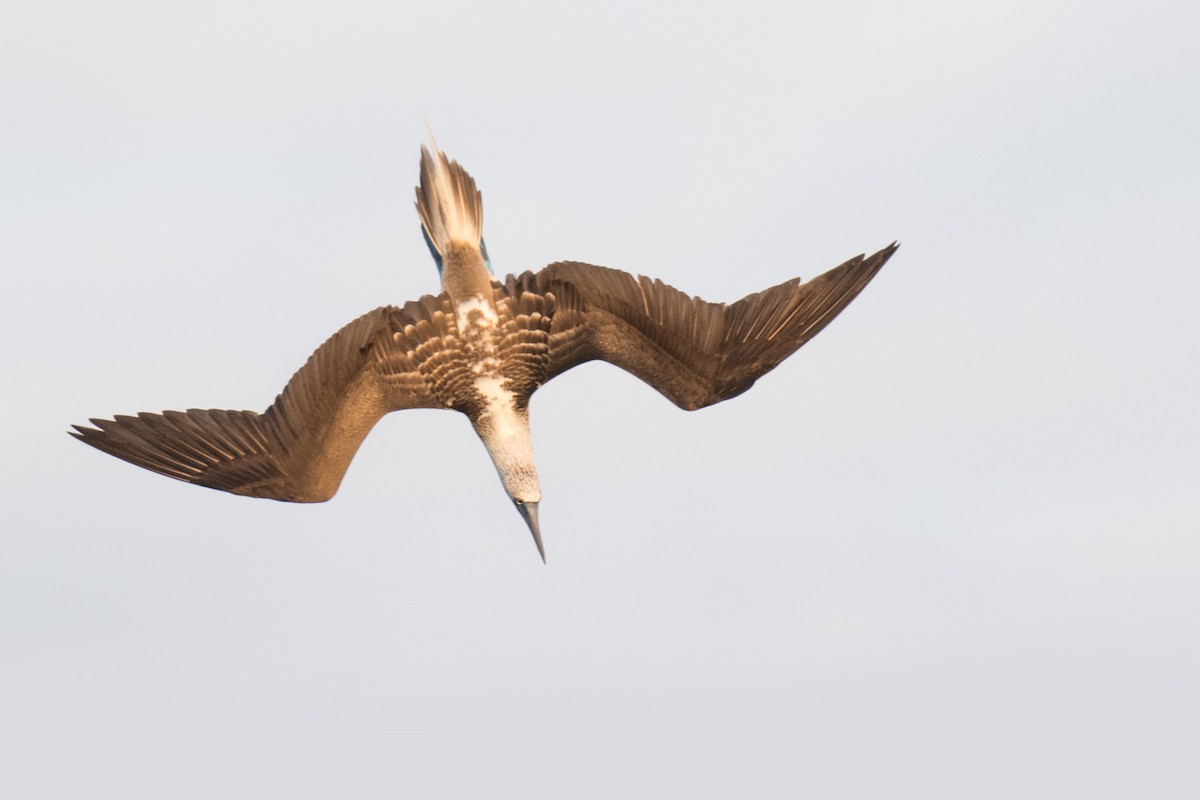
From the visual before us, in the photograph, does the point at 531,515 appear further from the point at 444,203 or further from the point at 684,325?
the point at 444,203

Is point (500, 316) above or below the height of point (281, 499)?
above

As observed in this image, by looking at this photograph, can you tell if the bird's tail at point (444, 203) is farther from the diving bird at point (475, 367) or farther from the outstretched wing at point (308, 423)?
the outstretched wing at point (308, 423)

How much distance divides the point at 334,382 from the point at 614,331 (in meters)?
2.19

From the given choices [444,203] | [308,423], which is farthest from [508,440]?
[444,203]

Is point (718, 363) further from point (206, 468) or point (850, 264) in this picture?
point (206, 468)

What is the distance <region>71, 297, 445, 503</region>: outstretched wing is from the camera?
546 inches

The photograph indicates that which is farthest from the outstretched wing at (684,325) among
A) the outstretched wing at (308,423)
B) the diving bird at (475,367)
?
the outstretched wing at (308,423)

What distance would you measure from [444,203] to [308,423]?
2.10m

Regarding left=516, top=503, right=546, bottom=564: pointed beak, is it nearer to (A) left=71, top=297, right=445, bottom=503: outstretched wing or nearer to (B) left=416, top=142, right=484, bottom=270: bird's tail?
(A) left=71, top=297, right=445, bottom=503: outstretched wing

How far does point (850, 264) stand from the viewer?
1430 centimetres

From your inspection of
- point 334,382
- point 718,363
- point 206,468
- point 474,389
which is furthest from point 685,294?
point 206,468

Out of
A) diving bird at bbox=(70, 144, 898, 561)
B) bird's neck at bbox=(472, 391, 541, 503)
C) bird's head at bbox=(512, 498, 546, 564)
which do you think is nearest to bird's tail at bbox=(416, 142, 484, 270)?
diving bird at bbox=(70, 144, 898, 561)

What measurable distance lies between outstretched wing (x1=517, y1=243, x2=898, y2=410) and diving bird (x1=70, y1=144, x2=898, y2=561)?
1 centimetres

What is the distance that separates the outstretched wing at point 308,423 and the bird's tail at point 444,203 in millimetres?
671
